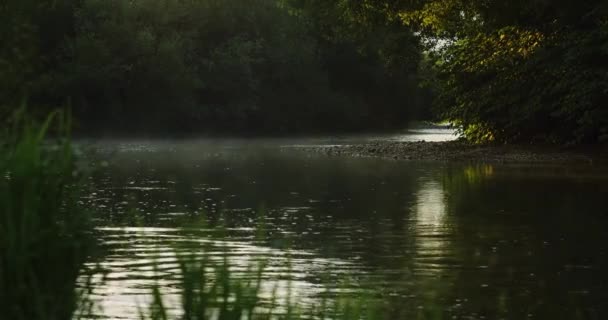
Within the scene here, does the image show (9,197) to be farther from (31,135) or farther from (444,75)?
(444,75)

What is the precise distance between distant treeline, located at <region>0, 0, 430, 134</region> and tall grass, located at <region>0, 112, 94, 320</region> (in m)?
41.9

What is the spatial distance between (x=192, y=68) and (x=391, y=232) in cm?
5954

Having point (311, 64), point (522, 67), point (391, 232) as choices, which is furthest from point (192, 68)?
point (391, 232)

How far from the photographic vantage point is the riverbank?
3291 cm

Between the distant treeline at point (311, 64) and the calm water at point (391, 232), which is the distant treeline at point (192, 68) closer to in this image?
the distant treeline at point (311, 64)

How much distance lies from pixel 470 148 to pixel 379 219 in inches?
799

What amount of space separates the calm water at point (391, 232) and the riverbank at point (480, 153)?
1960 millimetres

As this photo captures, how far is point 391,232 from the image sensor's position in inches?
669

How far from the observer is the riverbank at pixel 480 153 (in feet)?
108

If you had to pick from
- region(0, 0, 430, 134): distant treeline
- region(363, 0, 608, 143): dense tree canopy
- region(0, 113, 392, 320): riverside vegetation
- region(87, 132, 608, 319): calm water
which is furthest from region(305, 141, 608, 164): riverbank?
region(0, 113, 392, 320): riverside vegetation

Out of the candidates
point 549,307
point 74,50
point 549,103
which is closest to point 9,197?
point 549,307

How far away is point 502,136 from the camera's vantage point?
38344 mm

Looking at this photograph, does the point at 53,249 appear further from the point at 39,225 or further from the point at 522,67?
the point at 522,67

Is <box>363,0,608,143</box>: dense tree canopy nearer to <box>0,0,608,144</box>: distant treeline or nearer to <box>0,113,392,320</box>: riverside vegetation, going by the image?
<box>0,0,608,144</box>: distant treeline
